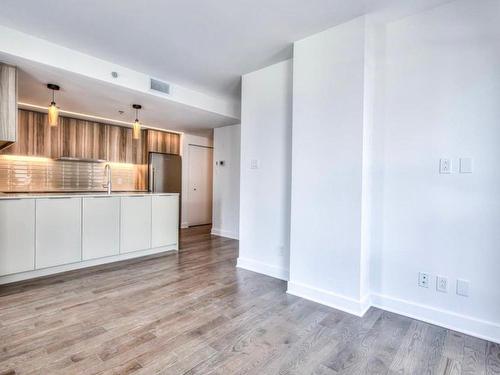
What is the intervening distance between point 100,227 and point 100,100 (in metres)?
1.87

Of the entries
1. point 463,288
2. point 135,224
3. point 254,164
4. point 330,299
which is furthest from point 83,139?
point 463,288

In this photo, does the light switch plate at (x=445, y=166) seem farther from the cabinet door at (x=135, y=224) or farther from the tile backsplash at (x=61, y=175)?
the tile backsplash at (x=61, y=175)

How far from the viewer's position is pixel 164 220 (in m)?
4.34

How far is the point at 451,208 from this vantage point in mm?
2199

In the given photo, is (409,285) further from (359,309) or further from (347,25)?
(347,25)

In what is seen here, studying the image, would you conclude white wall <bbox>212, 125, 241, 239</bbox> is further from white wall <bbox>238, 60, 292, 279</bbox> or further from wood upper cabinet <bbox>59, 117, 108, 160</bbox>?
wood upper cabinet <bbox>59, 117, 108, 160</bbox>

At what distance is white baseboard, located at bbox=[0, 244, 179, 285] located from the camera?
301 centimetres

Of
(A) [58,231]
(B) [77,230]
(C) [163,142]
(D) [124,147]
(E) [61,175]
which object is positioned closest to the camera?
(A) [58,231]

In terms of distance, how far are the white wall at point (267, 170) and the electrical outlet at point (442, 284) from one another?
1.50 m

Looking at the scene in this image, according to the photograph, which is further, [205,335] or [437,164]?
[437,164]

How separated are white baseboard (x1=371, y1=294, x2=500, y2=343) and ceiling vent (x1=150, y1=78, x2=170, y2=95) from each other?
3637 mm

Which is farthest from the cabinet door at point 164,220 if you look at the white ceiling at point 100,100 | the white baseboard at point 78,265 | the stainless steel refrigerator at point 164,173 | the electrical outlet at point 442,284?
the electrical outlet at point 442,284

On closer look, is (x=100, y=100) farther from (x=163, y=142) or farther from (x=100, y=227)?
(x=163, y=142)

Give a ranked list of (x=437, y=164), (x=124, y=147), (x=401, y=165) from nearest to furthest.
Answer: (x=437, y=164), (x=401, y=165), (x=124, y=147)
